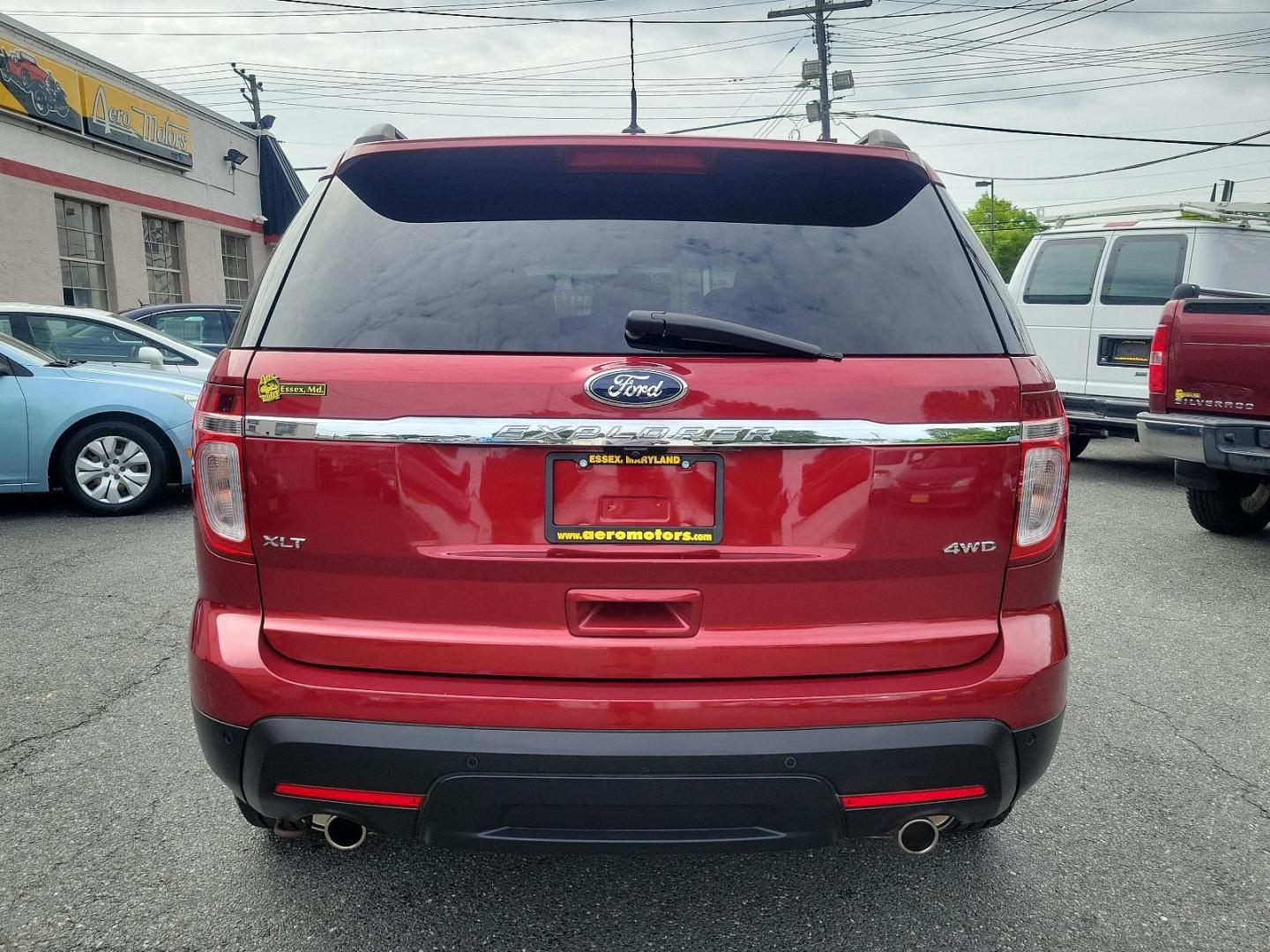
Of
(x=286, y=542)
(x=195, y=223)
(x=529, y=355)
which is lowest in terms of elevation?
(x=286, y=542)

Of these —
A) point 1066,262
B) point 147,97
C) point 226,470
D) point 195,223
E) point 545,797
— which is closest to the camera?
point 545,797

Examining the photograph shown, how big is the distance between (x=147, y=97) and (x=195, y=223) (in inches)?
121

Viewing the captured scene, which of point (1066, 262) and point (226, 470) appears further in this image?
point (1066, 262)

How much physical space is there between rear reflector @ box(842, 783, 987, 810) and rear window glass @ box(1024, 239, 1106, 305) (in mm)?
8508

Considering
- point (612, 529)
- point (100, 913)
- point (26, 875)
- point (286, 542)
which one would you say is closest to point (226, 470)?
point (286, 542)

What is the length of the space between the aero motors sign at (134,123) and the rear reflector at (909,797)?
22.2 meters

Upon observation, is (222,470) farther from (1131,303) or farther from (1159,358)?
(1131,303)

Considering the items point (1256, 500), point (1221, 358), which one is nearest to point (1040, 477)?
point (1221, 358)

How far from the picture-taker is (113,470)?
303 inches

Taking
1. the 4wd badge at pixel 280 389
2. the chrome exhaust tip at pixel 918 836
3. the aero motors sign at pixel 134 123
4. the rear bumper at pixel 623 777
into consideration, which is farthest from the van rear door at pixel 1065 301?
the aero motors sign at pixel 134 123

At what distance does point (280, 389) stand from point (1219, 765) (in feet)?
10.6

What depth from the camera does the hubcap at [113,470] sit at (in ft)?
25.0

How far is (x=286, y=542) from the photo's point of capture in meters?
2.16

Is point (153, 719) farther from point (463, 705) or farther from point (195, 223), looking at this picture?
point (195, 223)
